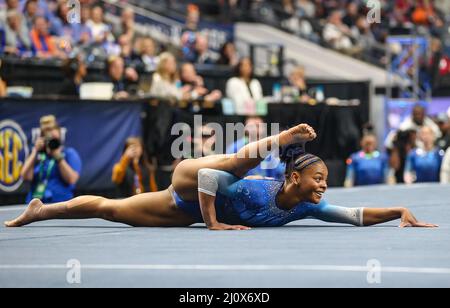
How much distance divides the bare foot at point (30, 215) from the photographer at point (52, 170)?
7.20 ft

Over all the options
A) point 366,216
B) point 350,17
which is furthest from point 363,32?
point 366,216

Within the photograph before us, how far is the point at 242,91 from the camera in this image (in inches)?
538

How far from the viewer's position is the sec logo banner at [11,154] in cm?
1080

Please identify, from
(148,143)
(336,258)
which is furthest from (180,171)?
(148,143)

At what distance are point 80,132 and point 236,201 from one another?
530 cm

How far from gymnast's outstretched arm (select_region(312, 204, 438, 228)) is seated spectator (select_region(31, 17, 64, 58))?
769cm

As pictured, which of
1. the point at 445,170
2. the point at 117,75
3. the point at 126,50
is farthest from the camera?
the point at 126,50

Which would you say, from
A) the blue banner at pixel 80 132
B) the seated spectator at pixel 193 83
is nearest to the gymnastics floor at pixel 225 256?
the blue banner at pixel 80 132

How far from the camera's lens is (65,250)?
19.6ft

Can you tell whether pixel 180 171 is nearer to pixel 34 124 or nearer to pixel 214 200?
pixel 214 200

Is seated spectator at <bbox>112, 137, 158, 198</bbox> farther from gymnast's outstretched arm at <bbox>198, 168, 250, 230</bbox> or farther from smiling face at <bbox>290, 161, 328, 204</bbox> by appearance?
smiling face at <bbox>290, 161, 328, 204</bbox>

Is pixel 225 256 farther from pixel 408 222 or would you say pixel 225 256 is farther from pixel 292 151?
pixel 408 222
